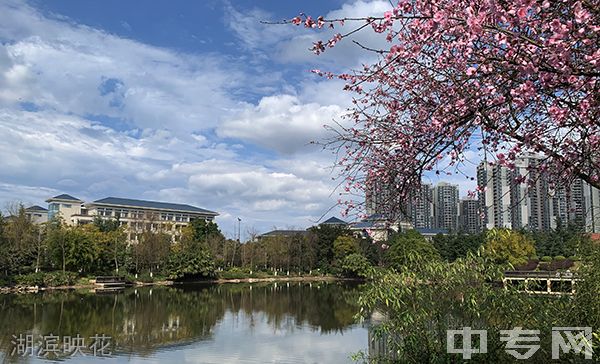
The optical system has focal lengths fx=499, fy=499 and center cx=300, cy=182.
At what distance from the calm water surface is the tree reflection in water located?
0.9 inches

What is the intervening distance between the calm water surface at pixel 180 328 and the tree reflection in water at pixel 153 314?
0.9 inches

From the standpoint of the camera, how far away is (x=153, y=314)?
570 inches

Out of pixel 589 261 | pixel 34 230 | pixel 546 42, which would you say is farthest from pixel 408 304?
pixel 34 230

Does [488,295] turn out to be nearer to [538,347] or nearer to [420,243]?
[538,347]

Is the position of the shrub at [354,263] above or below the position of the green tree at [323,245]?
below

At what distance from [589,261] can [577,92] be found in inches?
72.4

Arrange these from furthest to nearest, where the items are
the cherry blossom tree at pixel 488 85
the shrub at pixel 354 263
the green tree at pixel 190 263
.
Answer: the shrub at pixel 354 263, the green tree at pixel 190 263, the cherry blossom tree at pixel 488 85

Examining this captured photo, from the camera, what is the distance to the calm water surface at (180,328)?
9188 millimetres

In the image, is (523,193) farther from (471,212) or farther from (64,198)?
(64,198)

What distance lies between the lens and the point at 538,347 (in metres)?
2.97

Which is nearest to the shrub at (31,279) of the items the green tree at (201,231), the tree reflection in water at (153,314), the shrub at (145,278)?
the tree reflection in water at (153,314)

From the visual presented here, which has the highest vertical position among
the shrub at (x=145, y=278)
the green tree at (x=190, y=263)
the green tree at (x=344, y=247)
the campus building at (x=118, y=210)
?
the campus building at (x=118, y=210)

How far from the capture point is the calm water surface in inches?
362

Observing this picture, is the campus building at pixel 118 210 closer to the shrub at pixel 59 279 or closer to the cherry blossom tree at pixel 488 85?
the shrub at pixel 59 279
